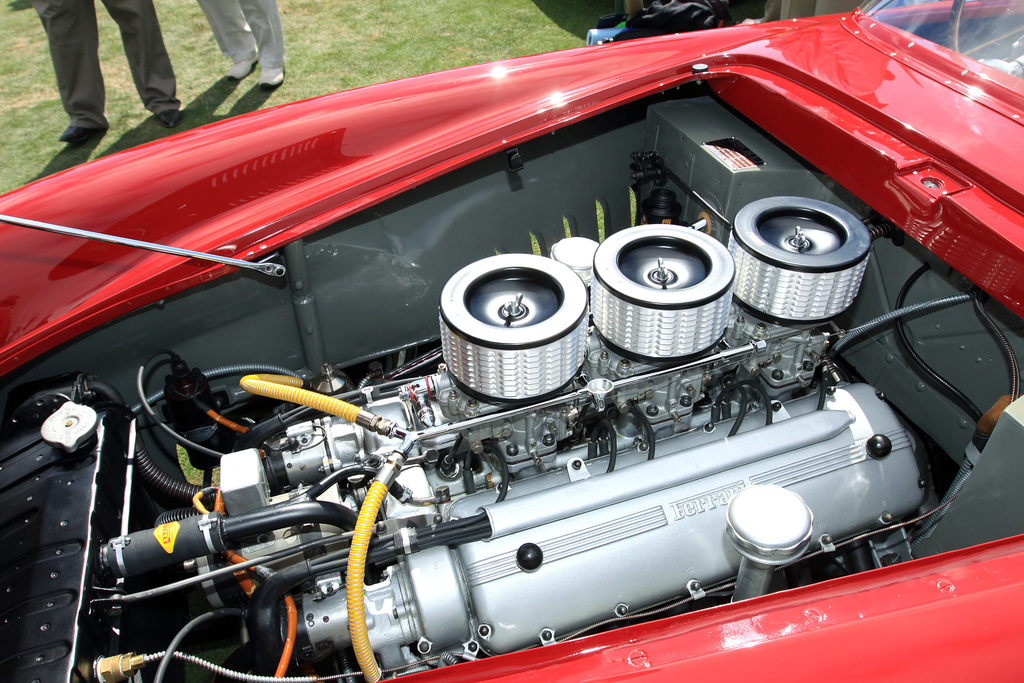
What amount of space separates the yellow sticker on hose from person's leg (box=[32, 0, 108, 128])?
13.1 ft

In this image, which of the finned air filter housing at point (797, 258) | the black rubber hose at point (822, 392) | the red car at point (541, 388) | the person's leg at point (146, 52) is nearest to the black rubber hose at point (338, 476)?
the red car at point (541, 388)

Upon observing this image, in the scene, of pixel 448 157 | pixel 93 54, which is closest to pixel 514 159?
pixel 448 157

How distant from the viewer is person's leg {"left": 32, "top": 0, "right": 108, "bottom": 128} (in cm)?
411

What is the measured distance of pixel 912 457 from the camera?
5.69 feet

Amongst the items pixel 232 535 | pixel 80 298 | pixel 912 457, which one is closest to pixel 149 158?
pixel 80 298

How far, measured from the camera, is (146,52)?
14.7 feet

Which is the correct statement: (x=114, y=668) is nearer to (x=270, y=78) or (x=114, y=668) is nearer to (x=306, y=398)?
(x=306, y=398)

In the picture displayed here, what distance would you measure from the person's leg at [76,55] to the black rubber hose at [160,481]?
3641mm

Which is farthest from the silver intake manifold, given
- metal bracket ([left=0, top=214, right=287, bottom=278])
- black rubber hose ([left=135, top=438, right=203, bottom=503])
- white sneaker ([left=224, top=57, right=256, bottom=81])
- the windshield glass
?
white sneaker ([left=224, top=57, right=256, bottom=81])

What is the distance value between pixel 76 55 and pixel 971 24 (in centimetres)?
456

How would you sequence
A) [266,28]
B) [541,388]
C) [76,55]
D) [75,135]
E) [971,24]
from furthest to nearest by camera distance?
[266,28], [75,135], [76,55], [971,24], [541,388]

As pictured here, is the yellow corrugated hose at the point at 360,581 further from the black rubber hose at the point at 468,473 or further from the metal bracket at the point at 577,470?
the metal bracket at the point at 577,470

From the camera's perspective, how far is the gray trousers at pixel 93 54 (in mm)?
4156

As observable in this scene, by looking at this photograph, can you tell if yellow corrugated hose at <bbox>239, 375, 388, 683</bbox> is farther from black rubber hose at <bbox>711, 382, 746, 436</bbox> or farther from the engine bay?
black rubber hose at <bbox>711, 382, 746, 436</bbox>
